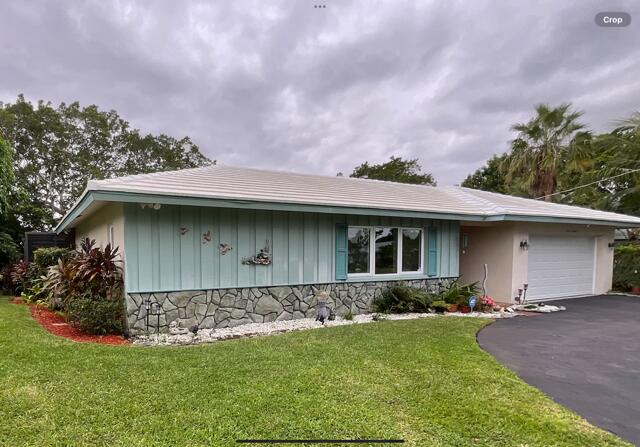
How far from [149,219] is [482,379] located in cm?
592

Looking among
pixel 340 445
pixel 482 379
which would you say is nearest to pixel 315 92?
pixel 482 379

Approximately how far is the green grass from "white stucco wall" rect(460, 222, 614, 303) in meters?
5.14

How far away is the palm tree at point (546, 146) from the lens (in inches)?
658

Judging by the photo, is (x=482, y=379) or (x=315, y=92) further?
(x=315, y=92)

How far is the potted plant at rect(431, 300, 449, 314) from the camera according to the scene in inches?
341

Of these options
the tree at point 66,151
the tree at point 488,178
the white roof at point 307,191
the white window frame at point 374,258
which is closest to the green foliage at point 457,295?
the white window frame at point 374,258

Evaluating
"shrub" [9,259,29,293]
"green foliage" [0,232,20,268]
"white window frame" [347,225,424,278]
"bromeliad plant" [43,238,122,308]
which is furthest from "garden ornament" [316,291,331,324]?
"green foliage" [0,232,20,268]

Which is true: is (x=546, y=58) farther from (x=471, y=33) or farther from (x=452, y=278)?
(x=452, y=278)

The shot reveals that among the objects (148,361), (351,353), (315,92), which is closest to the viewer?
(148,361)

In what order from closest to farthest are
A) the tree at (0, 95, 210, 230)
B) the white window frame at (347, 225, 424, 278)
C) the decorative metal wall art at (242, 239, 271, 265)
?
the decorative metal wall art at (242, 239, 271, 265) → the white window frame at (347, 225, 424, 278) → the tree at (0, 95, 210, 230)

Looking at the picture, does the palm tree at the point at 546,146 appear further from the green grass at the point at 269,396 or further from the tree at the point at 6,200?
the tree at the point at 6,200

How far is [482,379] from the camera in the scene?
13.5ft

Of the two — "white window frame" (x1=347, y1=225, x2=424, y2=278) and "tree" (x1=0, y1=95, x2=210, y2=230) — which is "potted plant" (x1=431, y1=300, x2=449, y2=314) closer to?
"white window frame" (x1=347, y1=225, x2=424, y2=278)

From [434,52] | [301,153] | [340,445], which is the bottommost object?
[340,445]
